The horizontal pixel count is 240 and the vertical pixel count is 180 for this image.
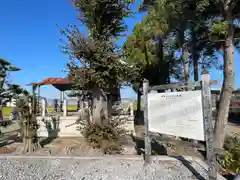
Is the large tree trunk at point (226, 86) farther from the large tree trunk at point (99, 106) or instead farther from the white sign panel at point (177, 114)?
the large tree trunk at point (99, 106)

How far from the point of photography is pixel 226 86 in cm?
609

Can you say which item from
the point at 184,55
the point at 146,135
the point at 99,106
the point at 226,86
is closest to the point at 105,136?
the point at 99,106

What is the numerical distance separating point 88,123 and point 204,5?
208 inches

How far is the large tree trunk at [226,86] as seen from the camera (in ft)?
20.0

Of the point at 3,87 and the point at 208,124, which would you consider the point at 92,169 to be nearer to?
the point at 208,124

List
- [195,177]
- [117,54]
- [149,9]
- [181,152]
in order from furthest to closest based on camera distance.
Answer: [149,9] → [117,54] → [181,152] → [195,177]

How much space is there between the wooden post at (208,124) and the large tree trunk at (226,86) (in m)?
3.11

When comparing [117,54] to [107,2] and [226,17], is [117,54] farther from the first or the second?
[226,17]

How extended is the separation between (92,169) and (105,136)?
6.65 feet

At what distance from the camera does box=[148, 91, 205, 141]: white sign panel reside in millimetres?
3436

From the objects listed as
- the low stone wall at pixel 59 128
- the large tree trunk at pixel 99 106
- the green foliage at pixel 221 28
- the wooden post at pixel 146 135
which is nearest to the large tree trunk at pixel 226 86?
the green foliage at pixel 221 28

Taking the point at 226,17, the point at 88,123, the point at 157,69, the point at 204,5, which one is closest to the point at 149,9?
the point at 204,5

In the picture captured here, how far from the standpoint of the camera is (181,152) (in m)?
6.24

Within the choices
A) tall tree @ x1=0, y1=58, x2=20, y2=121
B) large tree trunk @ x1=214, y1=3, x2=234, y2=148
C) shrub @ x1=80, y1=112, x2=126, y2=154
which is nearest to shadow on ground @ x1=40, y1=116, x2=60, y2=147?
tall tree @ x1=0, y1=58, x2=20, y2=121
